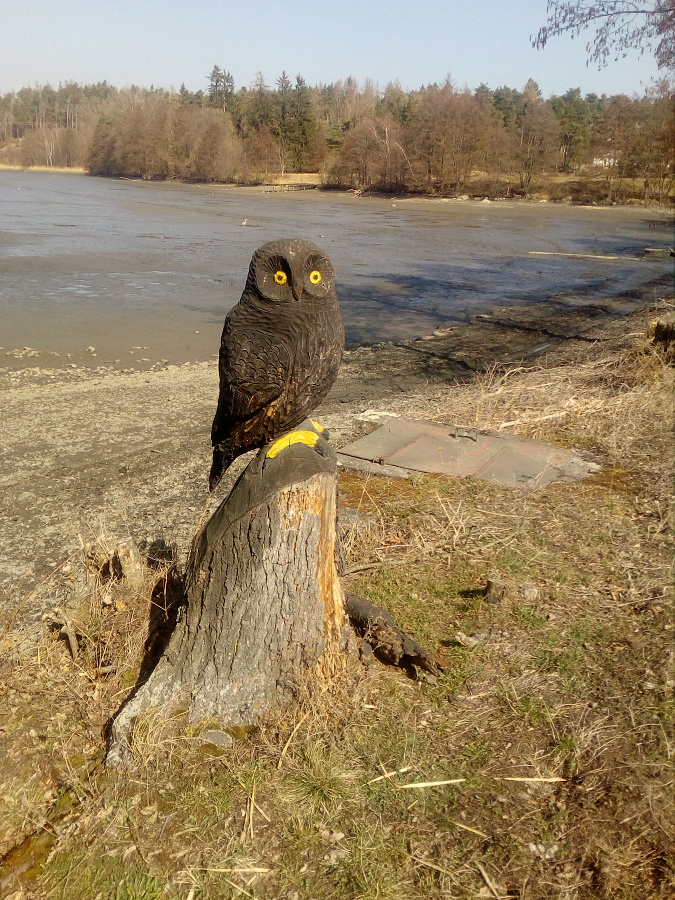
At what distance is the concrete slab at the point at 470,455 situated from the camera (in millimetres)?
5863

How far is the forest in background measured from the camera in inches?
1853

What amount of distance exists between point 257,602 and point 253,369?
3.35 ft

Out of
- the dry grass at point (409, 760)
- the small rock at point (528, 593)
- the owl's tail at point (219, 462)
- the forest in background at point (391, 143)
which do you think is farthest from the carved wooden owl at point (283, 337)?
the forest in background at point (391, 143)

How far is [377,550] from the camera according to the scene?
4.61m

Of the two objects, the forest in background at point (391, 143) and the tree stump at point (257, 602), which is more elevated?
the forest in background at point (391, 143)

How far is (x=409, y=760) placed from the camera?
2945 millimetres

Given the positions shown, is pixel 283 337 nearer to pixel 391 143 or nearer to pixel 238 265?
pixel 238 265

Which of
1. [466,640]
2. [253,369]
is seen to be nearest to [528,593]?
[466,640]

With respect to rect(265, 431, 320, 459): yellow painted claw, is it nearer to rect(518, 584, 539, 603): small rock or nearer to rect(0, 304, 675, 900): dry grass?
rect(0, 304, 675, 900): dry grass

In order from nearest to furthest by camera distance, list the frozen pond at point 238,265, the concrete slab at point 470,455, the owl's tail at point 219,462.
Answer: the owl's tail at point 219,462, the concrete slab at point 470,455, the frozen pond at point 238,265

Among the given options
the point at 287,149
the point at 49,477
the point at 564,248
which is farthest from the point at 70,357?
the point at 287,149

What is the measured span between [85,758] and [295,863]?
1.05m

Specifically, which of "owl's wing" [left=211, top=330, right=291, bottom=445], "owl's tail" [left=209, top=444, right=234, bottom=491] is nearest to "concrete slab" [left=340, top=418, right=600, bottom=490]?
"owl's tail" [left=209, top=444, right=234, bottom=491]

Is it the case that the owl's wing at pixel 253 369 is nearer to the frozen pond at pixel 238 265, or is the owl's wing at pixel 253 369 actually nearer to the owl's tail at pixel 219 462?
the owl's tail at pixel 219 462
